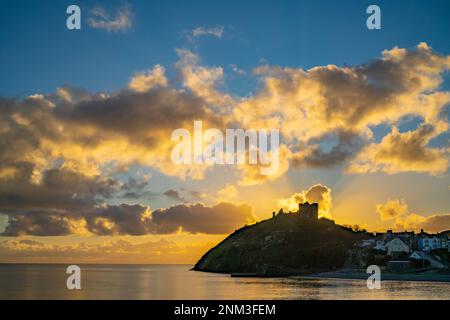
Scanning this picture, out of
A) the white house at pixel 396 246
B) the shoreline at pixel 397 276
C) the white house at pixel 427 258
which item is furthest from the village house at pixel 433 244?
the shoreline at pixel 397 276

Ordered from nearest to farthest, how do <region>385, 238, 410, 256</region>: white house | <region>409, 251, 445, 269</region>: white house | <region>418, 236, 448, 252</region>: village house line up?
1. <region>409, 251, 445, 269</region>: white house
2. <region>385, 238, 410, 256</region>: white house
3. <region>418, 236, 448, 252</region>: village house

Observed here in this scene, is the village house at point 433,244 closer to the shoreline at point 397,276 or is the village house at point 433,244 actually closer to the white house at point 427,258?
the white house at point 427,258

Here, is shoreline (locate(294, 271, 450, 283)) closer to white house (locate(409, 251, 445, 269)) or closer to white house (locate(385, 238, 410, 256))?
white house (locate(409, 251, 445, 269))

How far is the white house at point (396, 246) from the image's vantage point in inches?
7382

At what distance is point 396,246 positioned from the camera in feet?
621

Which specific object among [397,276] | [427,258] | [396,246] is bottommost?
[397,276]

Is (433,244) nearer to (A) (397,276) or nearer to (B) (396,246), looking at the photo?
(B) (396,246)

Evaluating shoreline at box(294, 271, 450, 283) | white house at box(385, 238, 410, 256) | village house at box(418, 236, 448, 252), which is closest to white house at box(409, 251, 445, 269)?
white house at box(385, 238, 410, 256)

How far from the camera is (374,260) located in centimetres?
18862

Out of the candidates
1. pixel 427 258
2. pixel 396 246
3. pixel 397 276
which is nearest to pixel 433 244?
pixel 396 246

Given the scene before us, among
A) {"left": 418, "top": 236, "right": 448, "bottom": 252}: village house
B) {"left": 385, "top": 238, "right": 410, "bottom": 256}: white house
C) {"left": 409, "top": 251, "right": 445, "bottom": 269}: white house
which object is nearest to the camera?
{"left": 409, "top": 251, "right": 445, "bottom": 269}: white house

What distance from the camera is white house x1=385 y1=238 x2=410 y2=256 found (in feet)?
615

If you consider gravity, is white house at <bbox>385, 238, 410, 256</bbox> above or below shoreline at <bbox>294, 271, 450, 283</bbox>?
above
